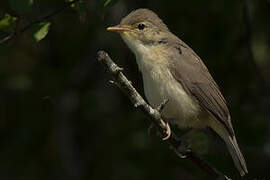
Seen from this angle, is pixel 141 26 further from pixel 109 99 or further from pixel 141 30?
pixel 109 99

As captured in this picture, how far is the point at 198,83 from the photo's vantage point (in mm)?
4992

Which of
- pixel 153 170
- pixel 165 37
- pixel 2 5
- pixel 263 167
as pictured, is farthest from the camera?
pixel 263 167

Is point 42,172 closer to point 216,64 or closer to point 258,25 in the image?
point 216,64

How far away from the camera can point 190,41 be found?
20.0 feet

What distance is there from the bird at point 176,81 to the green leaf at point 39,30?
0.98 metres

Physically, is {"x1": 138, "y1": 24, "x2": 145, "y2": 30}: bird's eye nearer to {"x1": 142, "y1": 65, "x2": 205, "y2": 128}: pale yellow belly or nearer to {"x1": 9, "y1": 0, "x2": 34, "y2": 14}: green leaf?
{"x1": 142, "y1": 65, "x2": 205, "y2": 128}: pale yellow belly

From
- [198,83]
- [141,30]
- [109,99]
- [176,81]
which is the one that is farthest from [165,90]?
[109,99]

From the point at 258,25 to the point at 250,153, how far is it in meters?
1.65

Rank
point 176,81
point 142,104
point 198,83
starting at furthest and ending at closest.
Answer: point 198,83 → point 176,81 → point 142,104

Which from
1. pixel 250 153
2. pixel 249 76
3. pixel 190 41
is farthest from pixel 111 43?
pixel 250 153

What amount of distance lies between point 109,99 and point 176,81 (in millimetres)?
2378

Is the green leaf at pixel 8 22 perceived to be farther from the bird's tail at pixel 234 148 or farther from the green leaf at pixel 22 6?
the bird's tail at pixel 234 148

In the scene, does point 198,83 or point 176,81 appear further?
point 198,83

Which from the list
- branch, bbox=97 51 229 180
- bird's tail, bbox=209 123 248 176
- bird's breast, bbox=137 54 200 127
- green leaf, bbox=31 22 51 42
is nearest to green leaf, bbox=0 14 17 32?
green leaf, bbox=31 22 51 42
